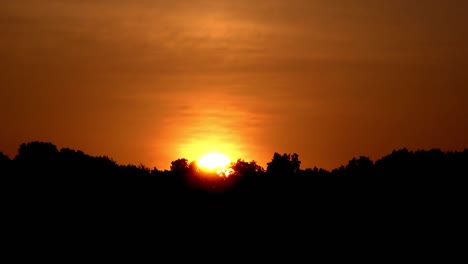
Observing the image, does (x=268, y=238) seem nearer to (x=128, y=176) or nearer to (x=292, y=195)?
(x=292, y=195)

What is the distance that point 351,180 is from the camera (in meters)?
87.2

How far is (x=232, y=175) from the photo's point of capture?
98.8 m

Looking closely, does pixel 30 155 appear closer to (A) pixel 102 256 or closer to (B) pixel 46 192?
(B) pixel 46 192

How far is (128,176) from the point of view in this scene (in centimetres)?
9156

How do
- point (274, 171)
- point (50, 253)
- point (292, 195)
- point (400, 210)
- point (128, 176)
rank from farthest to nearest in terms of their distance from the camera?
point (274, 171), point (128, 176), point (292, 195), point (400, 210), point (50, 253)

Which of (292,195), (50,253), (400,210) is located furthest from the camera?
(292,195)

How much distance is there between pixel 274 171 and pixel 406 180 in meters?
19.3

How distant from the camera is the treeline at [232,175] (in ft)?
279

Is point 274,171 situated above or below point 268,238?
above

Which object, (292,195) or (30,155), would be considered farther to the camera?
(30,155)

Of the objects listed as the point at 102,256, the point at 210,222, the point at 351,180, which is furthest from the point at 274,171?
the point at 102,256

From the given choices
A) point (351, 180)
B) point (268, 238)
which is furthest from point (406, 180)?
point (268, 238)

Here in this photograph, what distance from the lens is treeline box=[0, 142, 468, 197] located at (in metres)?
84.9

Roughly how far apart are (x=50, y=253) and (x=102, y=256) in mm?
3393
